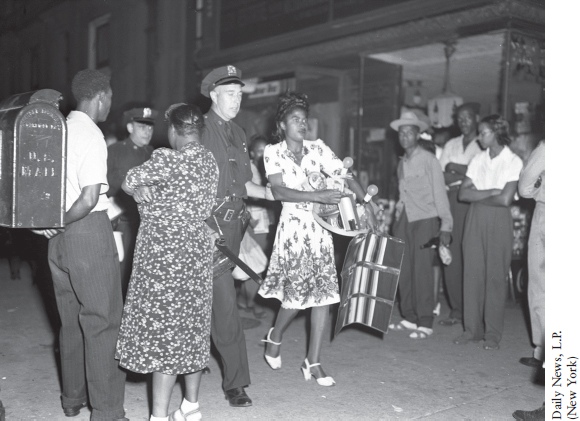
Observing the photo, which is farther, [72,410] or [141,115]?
[141,115]

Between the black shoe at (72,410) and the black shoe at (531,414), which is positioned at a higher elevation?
the black shoe at (531,414)

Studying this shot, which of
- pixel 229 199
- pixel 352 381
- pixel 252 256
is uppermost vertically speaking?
pixel 229 199

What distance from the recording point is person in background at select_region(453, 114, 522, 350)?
17.1 ft

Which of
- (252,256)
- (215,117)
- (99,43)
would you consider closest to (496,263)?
(252,256)

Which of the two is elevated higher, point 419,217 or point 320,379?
point 419,217

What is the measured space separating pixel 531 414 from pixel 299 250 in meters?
1.76

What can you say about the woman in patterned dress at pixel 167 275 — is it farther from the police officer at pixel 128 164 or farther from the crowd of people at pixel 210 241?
the police officer at pixel 128 164

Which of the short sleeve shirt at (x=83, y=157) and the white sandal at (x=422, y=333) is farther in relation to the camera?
the white sandal at (x=422, y=333)

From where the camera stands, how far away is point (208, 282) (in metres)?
3.22

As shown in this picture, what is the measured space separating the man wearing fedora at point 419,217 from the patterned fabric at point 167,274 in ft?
9.86

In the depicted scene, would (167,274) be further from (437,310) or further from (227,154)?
(437,310)

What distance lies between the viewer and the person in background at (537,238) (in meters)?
4.41

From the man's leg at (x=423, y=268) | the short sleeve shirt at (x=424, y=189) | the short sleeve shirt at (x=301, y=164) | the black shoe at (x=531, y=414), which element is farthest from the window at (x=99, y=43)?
the black shoe at (x=531, y=414)

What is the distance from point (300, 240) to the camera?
4230 millimetres
